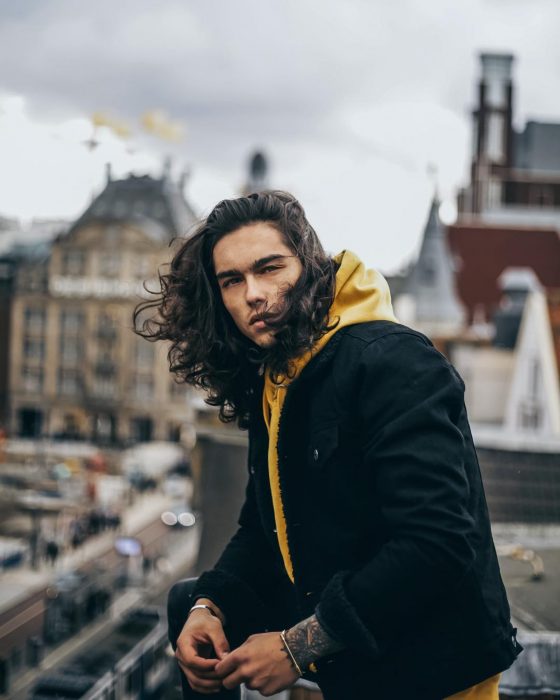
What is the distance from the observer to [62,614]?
8539mm

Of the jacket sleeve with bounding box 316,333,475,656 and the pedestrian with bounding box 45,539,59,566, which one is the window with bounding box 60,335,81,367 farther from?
the jacket sleeve with bounding box 316,333,475,656

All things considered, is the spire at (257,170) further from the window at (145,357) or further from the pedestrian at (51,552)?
the pedestrian at (51,552)

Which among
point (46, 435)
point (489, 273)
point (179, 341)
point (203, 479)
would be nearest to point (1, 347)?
point (46, 435)

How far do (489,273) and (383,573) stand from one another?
11.5 m

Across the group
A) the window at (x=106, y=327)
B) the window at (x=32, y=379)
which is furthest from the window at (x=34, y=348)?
the window at (x=106, y=327)

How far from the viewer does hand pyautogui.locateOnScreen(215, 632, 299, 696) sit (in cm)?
93

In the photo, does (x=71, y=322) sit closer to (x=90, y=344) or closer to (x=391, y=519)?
(x=90, y=344)

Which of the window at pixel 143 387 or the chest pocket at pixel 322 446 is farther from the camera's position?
the window at pixel 143 387

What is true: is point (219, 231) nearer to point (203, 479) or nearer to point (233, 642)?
point (233, 642)

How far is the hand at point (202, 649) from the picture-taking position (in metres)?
1.02

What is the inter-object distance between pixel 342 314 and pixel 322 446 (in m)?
0.16

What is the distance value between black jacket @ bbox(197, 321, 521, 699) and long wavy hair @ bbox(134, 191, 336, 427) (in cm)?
5

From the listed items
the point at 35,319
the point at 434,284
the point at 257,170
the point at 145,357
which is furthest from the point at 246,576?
the point at 35,319

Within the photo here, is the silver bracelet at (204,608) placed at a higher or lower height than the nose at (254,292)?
lower
